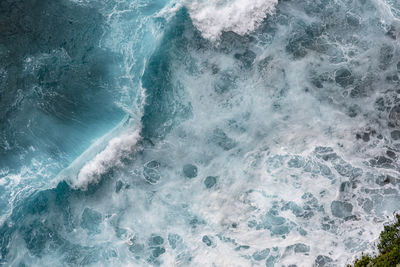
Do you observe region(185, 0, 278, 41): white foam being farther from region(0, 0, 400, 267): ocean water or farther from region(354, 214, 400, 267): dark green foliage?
region(354, 214, 400, 267): dark green foliage

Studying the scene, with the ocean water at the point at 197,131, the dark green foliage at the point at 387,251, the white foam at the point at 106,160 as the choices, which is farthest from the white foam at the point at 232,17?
the dark green foliage at the point at 387,251

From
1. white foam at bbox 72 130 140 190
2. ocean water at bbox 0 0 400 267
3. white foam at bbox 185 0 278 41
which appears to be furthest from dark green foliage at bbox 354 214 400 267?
white foam at bbox 72 130 140 190

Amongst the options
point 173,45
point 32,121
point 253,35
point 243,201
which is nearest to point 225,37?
point 253,35

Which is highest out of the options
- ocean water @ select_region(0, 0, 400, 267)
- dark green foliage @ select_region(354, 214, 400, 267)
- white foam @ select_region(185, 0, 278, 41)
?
white foam @ select_region(185, 0, 278, 41)

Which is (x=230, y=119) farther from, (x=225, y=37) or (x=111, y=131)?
(x=111, y=131)

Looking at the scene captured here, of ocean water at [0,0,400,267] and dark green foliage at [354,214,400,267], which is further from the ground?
ocean water at [0,0,400,267]

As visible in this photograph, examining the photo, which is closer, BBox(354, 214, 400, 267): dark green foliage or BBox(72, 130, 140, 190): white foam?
BBox(354, 214, 400, 267): dark green foliage

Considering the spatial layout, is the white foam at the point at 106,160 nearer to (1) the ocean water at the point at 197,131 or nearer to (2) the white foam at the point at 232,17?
(1) the ocean water at the point at 197,131
